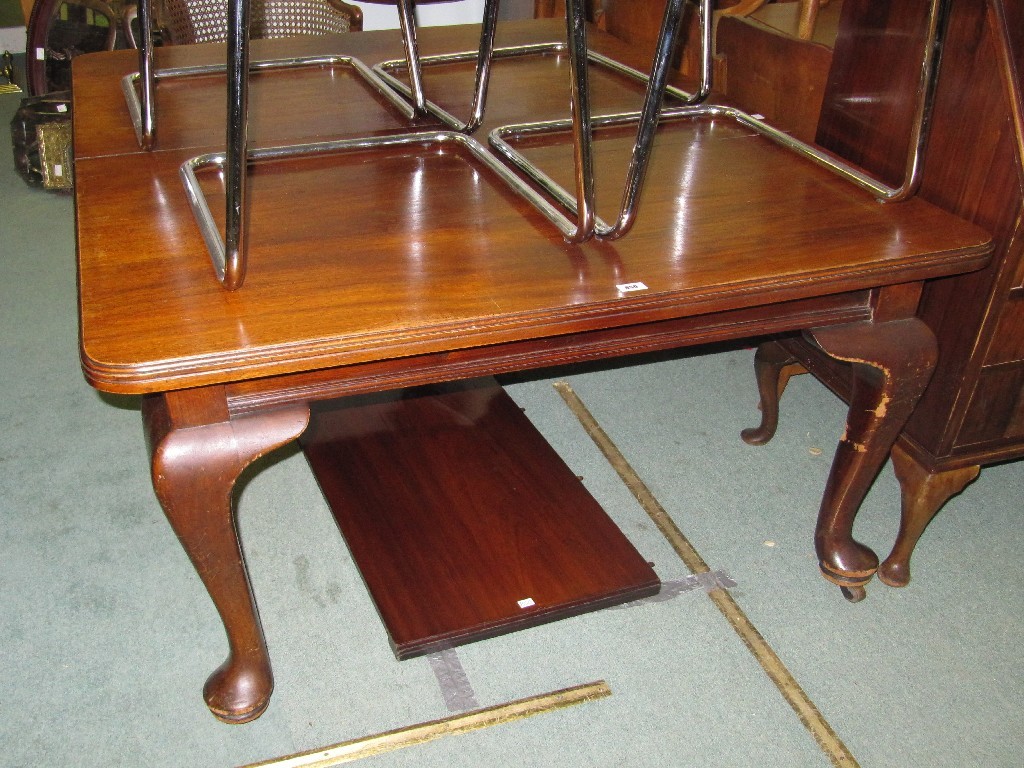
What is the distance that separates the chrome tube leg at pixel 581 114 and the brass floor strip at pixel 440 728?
687 millimetres

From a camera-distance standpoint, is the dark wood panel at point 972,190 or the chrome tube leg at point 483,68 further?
the chrome tube leg at point 483,68

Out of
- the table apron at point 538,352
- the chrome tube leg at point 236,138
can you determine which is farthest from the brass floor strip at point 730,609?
the chrome tube leg at point 236,138

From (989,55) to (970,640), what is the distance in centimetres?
88

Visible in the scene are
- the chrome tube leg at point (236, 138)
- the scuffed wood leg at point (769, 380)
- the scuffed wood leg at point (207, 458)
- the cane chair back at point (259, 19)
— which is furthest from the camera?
the cane chair back at point (259, 19)

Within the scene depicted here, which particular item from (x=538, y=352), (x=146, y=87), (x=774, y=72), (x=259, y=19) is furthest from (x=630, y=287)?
(x=259, y=19)

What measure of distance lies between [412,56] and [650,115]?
21.8 inches

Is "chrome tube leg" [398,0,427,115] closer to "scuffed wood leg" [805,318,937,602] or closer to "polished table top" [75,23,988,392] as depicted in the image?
"polished table top" [75,23,988,392]

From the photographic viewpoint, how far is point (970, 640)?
4.89ft

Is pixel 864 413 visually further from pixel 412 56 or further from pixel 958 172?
pixel 412 56

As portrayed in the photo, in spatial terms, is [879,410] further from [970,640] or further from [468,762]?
[468,762]

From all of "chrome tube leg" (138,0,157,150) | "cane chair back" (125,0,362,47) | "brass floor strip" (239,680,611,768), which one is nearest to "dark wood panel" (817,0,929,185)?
"brass floor strip" (239,680,611,768)

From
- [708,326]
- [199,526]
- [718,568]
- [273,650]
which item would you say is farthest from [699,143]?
[273,650]

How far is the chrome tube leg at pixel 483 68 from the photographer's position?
139cm

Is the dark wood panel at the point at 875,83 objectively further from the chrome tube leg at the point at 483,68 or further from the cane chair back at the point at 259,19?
the cane chair back at the point at 259,19
